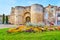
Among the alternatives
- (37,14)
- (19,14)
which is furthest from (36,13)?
(19,14)

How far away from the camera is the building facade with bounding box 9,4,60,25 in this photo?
28.7 m

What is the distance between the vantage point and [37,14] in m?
28.5

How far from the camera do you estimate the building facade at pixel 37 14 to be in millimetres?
28663

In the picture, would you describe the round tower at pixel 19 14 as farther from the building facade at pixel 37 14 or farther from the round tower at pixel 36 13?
the round tower at pixel 36 13

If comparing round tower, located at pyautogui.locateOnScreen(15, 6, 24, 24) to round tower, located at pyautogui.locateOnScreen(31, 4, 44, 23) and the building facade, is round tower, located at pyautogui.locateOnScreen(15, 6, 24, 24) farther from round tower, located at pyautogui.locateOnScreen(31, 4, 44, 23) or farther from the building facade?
round tower, located at pyautogui.locateOnScreen(31, 4, 44, 23)

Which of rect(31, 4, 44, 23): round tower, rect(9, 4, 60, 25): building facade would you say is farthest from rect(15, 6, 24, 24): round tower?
rect(31, 4, 44, 23): round tower

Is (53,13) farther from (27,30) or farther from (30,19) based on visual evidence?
(27,30)

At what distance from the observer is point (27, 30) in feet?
36.6

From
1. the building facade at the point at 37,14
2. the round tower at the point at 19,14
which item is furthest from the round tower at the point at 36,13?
the round tower at the point at 19,14

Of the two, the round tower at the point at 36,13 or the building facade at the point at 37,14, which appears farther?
the building facade at the point at 37,14

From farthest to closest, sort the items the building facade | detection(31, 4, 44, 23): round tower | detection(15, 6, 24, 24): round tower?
detection(15, 6, 24, 24): round tower
the building facade
detection(31, 4, 44, 23): round tower

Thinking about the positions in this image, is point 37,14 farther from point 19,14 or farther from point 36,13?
point 19,14

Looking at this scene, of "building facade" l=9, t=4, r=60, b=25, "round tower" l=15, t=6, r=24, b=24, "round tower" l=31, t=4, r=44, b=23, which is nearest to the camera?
"round tower" l=31, t=4, r=44, b=23

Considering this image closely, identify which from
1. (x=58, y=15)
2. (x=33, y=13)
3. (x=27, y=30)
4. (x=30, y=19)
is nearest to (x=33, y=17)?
(x=33, y=13)
